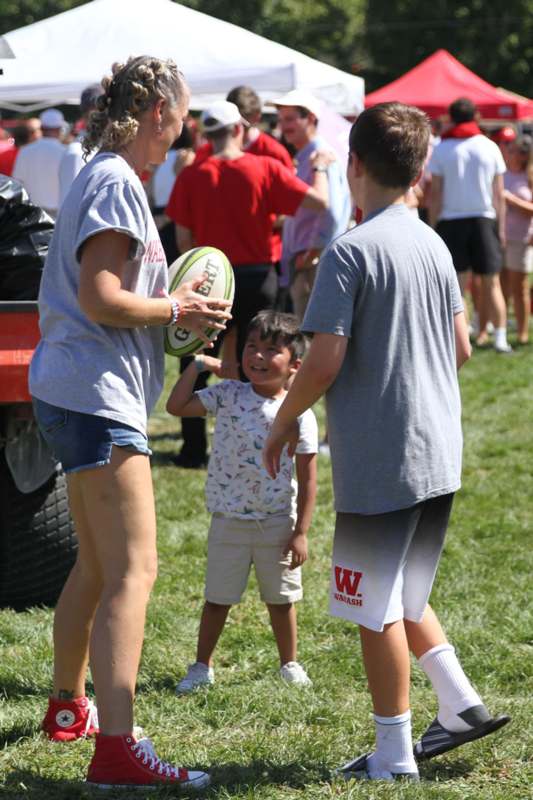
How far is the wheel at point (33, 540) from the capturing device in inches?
189

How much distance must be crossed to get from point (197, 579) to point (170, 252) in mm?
3823

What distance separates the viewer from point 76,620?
12.1 ft

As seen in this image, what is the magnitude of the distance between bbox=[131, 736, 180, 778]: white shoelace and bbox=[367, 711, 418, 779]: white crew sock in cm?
56

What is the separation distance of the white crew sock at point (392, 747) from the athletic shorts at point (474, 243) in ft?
28.0

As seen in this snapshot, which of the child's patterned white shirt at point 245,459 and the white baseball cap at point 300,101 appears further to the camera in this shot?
the white baseball cap at point 300,101

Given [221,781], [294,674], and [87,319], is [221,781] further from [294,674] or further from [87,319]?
[87,319]

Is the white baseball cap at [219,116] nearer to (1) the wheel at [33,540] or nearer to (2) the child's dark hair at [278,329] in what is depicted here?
(1) the wheel at [33,540]

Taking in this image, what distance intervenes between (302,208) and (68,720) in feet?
15.7

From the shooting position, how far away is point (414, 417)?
327 centimetres

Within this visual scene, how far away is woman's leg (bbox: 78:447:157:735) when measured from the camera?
3262 mm

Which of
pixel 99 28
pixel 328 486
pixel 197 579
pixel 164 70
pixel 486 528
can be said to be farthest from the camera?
pixel 99 28

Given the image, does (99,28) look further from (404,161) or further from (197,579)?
(404,161)

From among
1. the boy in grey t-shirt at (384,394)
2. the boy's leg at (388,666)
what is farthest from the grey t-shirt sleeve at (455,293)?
the boy's leg at (388,666)

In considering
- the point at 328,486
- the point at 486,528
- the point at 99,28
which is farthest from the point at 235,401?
the point at 99,28
